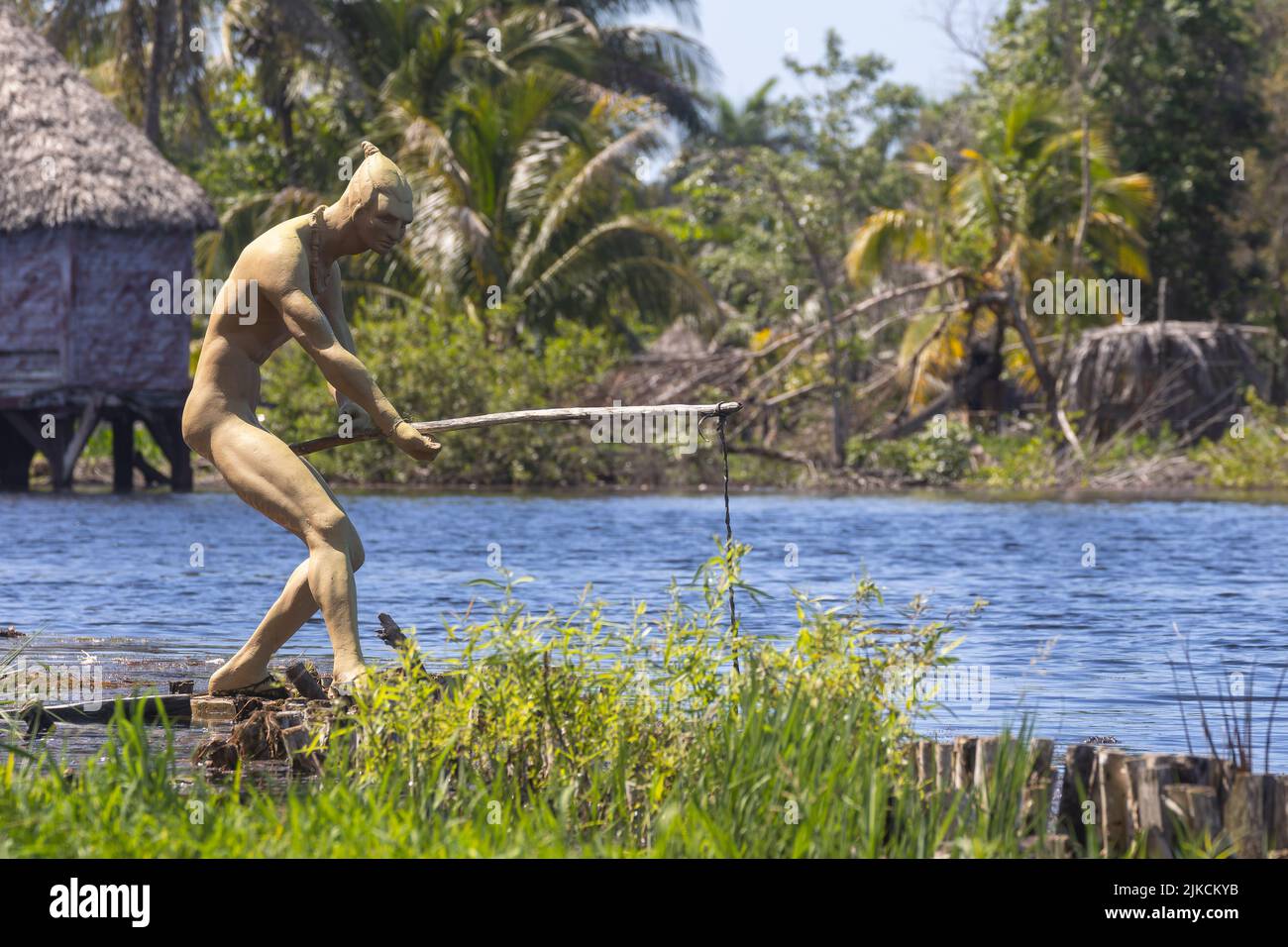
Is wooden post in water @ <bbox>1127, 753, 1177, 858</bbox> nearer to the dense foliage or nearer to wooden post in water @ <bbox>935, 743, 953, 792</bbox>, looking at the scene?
wooden post in water @ <bbox>935, 743, 953, 792</bbox>

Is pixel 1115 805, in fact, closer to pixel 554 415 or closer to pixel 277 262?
pixel 554 415

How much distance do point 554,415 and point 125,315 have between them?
22464mm

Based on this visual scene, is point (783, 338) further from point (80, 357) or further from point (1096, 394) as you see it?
point (80, 357)

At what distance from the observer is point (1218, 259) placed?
3647 cm

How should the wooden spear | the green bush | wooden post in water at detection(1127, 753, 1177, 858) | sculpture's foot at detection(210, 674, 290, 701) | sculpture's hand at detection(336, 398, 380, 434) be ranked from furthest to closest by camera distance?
1. the green bush
2. sculpture's foot at detection(210, 674, 290, 701)
3. sculpture's hand at detection(336, 398, 380, 434)
4. the wooden spear
5. wooden post in water at detection(1127, 753, 1177, 858)

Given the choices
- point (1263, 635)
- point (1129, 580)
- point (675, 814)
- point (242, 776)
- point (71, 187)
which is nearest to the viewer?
point (675, 814)

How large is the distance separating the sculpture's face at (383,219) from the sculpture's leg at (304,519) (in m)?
0.92

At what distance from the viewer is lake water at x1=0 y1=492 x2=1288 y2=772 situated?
10438 millimetres

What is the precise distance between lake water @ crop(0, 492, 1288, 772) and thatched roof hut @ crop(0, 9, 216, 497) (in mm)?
1860

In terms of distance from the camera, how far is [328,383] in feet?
24.6

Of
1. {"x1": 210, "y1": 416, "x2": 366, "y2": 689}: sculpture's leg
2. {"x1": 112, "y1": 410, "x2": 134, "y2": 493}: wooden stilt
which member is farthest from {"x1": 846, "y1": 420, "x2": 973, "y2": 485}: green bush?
{"x1": 210, "y1": 416, "x2": 366, "y2": 689}: sculpture's leg

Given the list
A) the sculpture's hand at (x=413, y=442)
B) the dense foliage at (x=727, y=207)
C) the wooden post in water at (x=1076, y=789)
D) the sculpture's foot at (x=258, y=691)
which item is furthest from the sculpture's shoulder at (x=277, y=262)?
the dense foliage at (x=727, y=207)

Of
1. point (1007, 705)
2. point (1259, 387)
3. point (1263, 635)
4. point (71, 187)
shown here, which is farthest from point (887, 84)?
point (1007, 705)

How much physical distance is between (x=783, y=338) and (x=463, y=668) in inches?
1000
